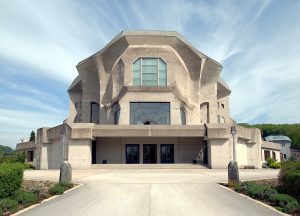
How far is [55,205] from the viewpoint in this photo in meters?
11.7

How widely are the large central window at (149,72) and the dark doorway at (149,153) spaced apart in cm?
970

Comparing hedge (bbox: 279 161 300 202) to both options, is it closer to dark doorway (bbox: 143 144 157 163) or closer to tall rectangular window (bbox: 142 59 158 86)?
dark doorway (bbox: 143 144 157 163)

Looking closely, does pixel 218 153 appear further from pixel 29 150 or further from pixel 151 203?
pixel 29 150

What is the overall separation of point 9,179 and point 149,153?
2861 centimetres

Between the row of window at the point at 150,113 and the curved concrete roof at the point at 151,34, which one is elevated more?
the curved concrete roof at the point at 151,34

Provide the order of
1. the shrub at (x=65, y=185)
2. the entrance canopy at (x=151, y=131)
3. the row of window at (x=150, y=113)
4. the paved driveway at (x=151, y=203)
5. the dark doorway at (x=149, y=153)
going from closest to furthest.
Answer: the paved driveway at (x=151, y=203) → the shrub at (x=65, y=185) → the entrance canopy at (x=151, y=131) → the dark doorway at (x=149, y=153) → the row of window at (x=150, y=113)

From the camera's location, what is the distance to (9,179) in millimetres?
12297

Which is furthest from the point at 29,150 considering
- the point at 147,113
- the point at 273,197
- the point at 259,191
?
the point at 273,197

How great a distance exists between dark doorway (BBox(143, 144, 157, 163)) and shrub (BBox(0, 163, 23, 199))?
2754 cm

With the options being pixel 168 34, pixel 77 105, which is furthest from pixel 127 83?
pixel 77 105

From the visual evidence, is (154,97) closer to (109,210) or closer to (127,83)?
(127,83)

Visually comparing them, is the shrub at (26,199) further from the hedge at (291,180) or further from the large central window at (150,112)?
the large central window at (150,112)

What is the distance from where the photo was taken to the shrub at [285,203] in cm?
1055

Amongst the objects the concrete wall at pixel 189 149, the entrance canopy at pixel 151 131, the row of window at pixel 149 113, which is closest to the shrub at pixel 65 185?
the entrance canopy at pixel 151 131
